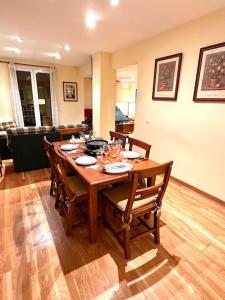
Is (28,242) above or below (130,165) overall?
below

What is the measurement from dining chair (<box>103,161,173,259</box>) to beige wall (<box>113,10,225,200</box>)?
1.34 metres

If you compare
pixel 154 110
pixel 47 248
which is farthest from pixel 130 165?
pixel 154 110

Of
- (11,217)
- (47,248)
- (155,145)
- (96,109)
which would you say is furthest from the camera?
(96,109)

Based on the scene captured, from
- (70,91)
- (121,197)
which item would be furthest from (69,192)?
(70,91)

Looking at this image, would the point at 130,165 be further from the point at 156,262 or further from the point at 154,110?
the point at 154,110

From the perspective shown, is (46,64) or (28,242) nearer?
(28,242)

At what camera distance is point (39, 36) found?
3221 mm

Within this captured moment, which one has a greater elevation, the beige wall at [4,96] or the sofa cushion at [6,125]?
the beige wall at [4,96]

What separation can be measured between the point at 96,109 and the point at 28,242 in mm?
3566

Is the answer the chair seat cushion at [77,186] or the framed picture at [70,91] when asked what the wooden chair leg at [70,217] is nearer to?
the chair seat cushion at [77,186]

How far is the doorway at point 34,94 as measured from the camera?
17.9ft

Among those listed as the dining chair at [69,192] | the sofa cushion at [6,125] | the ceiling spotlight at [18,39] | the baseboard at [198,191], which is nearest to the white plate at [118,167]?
the dining chair at [69,192]

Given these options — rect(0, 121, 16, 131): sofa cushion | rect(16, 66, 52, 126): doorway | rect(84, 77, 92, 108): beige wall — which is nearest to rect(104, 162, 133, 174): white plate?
rect(0, 121, 16, 131): sofa cushion

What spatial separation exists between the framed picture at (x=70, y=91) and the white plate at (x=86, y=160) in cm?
485
